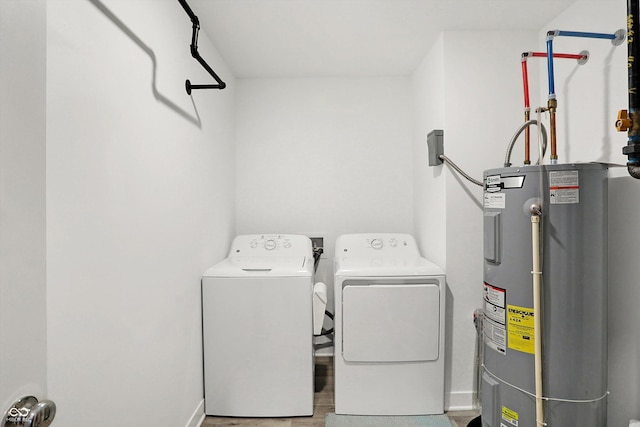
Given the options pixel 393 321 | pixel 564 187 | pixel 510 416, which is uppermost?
pixel 564 187

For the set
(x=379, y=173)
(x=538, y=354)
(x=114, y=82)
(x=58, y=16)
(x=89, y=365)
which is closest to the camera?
(x=58, y=16)

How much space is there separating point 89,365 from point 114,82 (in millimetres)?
913

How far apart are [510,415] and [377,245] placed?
1.25m

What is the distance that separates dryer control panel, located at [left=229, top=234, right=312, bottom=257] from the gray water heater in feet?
4.53

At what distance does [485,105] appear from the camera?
1980mm

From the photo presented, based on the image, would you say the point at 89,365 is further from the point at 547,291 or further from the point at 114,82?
the point at 547,291

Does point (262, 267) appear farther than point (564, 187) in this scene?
Yes

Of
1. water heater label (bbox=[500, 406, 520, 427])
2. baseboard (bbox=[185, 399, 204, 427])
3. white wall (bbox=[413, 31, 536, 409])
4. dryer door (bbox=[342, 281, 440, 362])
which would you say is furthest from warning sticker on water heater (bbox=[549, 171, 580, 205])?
baseboard (bbox=[185, 399, 204, 427])

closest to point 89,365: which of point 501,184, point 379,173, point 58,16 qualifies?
point 58,16

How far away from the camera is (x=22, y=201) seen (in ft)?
1.43

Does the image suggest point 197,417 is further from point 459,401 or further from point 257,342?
point 459,401

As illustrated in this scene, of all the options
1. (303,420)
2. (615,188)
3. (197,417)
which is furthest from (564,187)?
(197,417)

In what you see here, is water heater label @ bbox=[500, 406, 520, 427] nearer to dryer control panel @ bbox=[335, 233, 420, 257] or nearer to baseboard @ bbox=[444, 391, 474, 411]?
baseboard @ bbox=[444, 391, 474, 411]

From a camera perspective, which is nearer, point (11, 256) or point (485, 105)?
point (11, 256)
